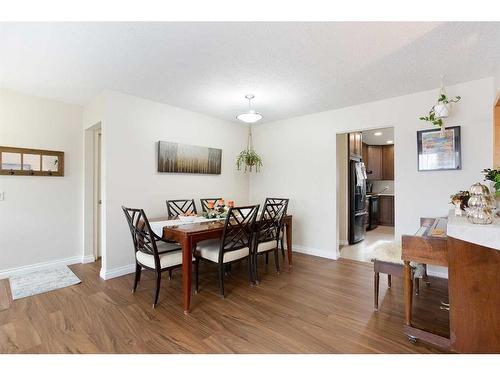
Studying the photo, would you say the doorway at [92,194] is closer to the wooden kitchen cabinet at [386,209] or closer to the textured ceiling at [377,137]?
the textured ceiling at [377,137]

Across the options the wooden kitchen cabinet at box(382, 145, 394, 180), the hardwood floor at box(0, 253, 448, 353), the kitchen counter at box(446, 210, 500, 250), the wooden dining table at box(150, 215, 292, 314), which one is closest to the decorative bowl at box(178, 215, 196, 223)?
the wooden dining table at box(150, 215, 292, 314)

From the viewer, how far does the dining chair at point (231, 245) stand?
8.39 ft

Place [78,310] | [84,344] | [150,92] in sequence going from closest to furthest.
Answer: [84,344] < [78,310] < [150,92]

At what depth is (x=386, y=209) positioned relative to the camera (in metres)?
6.64

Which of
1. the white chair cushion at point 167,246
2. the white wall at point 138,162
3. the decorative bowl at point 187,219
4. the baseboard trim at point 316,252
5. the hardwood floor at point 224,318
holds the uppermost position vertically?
the white wall at point 138,162

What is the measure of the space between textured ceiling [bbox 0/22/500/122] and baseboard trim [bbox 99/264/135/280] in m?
2.25

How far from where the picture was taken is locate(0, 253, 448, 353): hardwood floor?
1.77 m

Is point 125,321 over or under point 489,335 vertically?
under

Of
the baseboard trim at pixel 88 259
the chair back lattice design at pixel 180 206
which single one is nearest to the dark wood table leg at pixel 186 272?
the chair back lattice design at pixel 180 206

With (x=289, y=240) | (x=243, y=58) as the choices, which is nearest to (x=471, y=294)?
(x=289, y=240)
